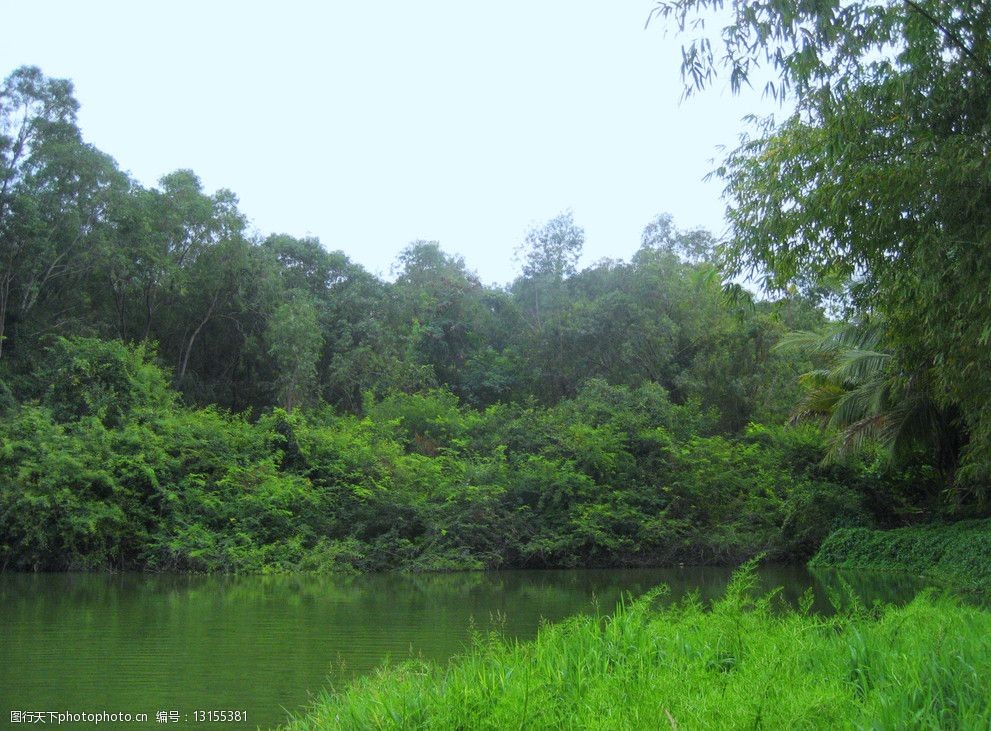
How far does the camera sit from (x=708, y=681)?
498cm

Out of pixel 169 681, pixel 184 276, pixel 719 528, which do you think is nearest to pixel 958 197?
pixel 169 681

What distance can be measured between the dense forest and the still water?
6.48 feet

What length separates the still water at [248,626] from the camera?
6.81m

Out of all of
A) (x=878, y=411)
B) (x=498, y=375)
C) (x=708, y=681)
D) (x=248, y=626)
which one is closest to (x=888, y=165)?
(x=708, y=681)

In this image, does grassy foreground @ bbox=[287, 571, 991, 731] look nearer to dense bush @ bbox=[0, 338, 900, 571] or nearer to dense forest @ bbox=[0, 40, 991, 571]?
dense forest @ bbox=[0, 40, 991, 571]

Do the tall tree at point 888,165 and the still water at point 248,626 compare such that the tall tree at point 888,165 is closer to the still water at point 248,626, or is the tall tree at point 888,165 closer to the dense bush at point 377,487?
the still water at point 248,626

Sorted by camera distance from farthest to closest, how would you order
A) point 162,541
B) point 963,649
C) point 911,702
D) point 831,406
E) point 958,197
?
point 831,406, point 162,541, point 958,197, point 963,649, point 911,702

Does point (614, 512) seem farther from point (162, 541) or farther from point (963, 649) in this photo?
point (963, 649)

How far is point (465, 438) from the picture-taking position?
77.8 feet

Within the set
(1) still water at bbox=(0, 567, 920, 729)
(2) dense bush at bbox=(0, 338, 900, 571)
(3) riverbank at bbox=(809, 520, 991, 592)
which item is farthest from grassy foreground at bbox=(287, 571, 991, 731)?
(2) dense bush at bbox=(0, 338, 900, 571)

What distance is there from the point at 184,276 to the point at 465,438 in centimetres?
976

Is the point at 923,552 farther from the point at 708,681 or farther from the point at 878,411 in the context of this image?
the point at 708,681

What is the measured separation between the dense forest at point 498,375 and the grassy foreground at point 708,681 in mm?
3381

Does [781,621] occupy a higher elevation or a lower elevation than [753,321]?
lower
